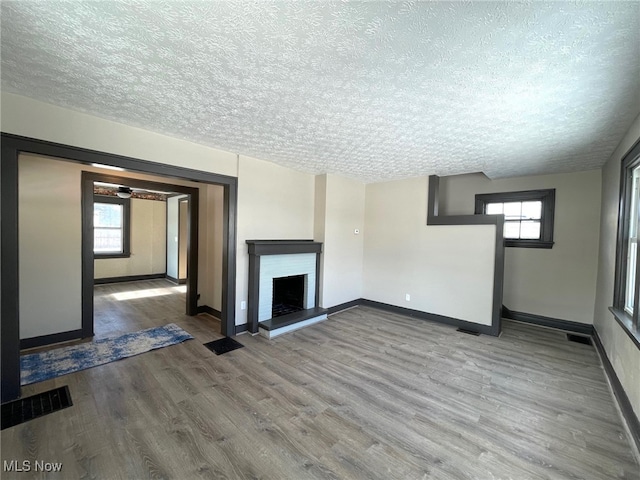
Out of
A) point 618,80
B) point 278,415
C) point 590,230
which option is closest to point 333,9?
point 618,80

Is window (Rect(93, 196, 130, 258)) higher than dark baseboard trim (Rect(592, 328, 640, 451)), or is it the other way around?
window (Rect(93, 196, 130, 258))

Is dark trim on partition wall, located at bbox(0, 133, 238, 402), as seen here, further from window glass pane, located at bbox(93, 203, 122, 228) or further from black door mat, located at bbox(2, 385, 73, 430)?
window glass pane, located at bbox(93, 203, 122, 228)

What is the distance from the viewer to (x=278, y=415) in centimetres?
216

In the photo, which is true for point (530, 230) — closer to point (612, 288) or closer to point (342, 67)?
point (612, 288)

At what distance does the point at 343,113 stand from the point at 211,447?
2807 millimetres

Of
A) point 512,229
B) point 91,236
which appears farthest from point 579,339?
point 91,236

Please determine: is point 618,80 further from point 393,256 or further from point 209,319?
point 209,319

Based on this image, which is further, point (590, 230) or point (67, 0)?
point (590, 230)

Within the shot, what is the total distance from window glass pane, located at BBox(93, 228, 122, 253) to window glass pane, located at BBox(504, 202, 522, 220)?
9581 millimetres

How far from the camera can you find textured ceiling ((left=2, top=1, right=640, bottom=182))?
1279mm

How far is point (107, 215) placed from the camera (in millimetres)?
7273

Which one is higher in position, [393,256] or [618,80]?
[618,80]

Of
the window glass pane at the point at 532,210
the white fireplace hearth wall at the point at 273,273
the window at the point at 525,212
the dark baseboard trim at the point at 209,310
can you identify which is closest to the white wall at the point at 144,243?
the dark baseboard trim at the point at 209,310

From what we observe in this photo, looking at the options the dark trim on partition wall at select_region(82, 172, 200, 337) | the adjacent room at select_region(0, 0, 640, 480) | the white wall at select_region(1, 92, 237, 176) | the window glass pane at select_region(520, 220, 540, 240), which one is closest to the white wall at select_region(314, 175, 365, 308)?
the adjacent room at select_region(0, 0, 640, 480)
